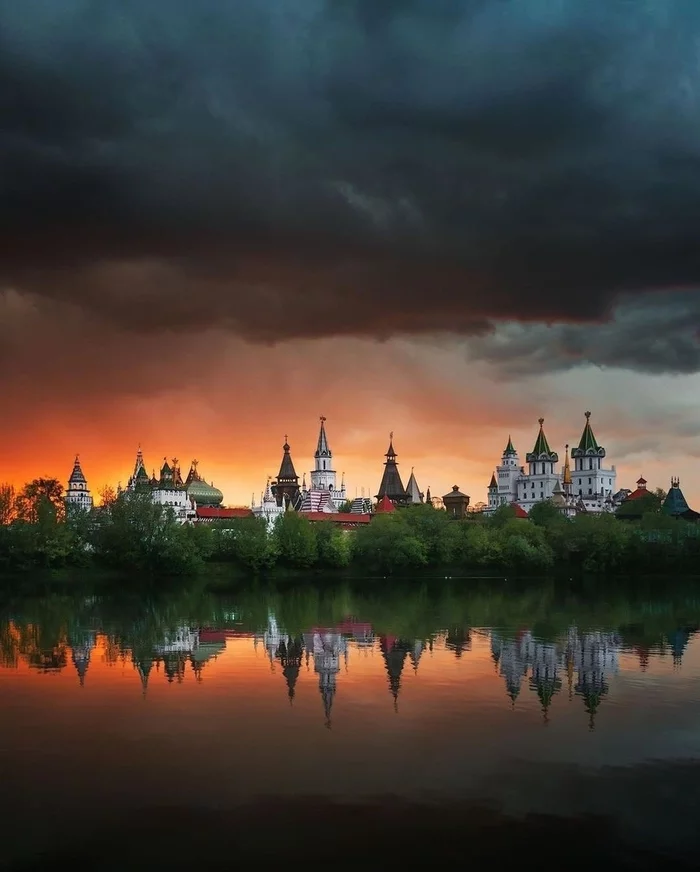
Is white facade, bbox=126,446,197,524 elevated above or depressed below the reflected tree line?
above

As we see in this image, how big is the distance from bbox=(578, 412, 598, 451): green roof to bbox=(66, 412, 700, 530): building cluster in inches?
7.6

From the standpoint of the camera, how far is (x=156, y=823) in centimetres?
1545

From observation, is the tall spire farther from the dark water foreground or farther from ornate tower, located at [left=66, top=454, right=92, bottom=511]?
the dark water foreground

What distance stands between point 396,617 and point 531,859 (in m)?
34.1

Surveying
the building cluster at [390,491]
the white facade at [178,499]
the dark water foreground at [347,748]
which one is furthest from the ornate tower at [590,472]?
the dark water foreground at [347,748]

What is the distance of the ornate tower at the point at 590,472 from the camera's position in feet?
593

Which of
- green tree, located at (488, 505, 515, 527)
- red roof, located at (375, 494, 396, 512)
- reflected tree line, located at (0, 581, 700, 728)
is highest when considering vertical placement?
red roof, located at (375, 494, 396, 512)

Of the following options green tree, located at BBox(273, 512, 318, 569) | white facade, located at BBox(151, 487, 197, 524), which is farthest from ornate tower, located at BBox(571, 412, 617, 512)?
green tree, located at BBox(273, 512, 318, 569)

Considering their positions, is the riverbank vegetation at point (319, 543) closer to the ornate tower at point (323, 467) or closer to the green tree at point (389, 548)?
the green tree at point (389, 548)

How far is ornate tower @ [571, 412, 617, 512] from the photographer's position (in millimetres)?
180625

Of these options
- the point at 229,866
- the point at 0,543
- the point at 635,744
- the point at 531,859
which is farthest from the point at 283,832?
the point at 0,543

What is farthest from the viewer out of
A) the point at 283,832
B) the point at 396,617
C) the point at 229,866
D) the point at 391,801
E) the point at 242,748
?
the point at 396,617

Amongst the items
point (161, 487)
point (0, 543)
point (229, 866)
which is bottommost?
point (229, 866)

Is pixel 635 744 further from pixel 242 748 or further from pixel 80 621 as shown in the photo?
pixel 80 621
